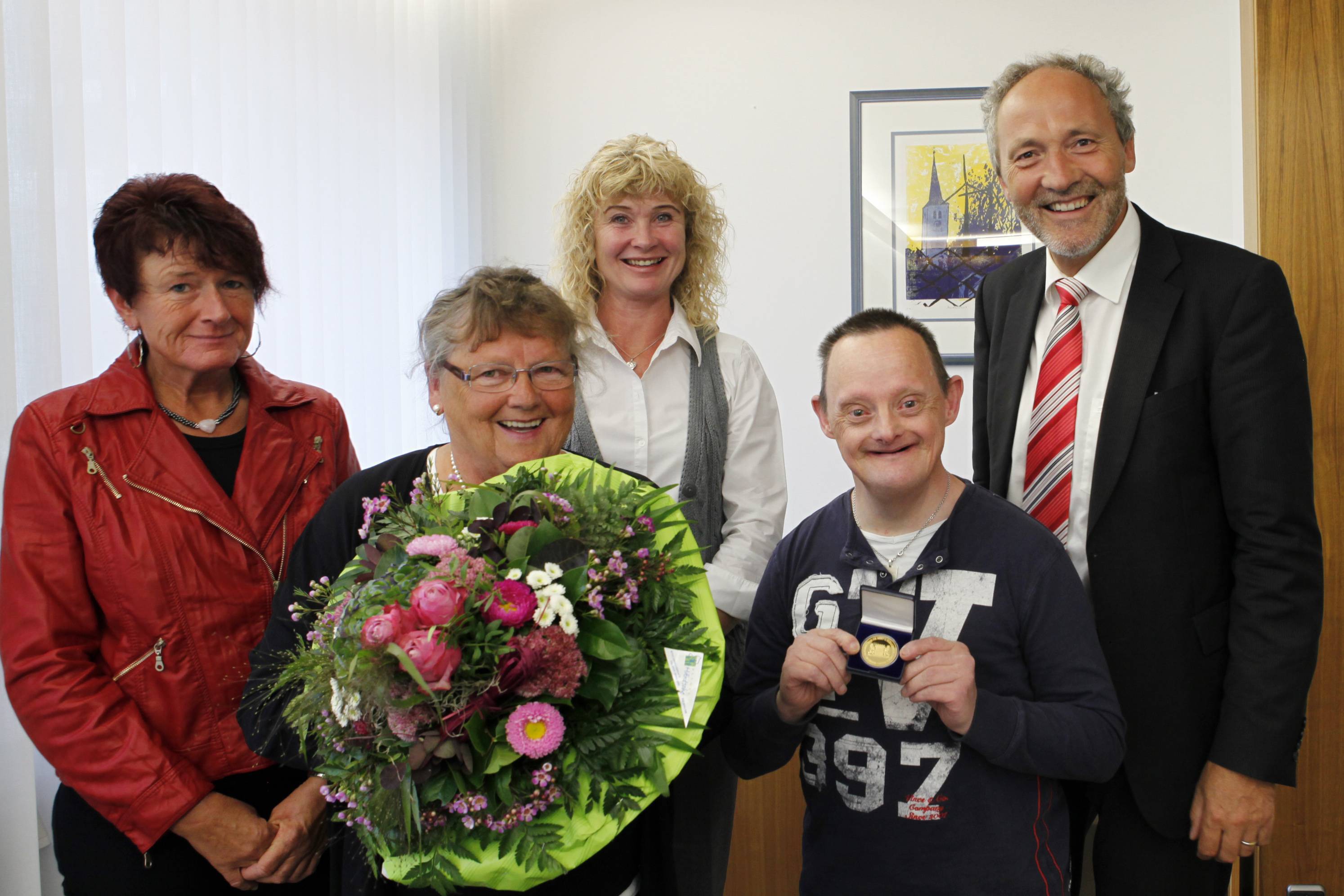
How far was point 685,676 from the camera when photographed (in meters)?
1.20

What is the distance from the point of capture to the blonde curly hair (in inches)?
79.8

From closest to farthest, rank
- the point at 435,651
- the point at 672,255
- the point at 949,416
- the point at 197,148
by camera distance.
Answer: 1. the point at 435,651
2. the point at 949,416
3. the point at 672,255
4. the point at 197,148

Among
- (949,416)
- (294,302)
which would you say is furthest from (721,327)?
(949,416)

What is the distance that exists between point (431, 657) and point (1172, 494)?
1.32 m

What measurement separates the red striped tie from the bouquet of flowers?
84cm

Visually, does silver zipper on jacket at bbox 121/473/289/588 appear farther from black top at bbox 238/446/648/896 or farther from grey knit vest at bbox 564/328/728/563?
grey knit vest at bbox 564/328/728/563

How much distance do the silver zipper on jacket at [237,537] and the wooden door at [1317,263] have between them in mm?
2669

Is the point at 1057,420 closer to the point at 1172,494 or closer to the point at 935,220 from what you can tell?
the point at 1172,494

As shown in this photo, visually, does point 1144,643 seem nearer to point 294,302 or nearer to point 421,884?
point 421,884

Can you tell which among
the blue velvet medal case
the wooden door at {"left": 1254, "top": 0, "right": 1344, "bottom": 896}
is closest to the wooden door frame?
the wooden door at {"left": 1254, "top": 0, "right": 1344, "bottom": 896}

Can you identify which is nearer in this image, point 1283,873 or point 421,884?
point 421,884

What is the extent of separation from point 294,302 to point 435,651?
2.00 m

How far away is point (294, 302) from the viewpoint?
9.03ft

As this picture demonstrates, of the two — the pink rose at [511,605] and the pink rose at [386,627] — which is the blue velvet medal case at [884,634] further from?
the pink rose at [386,627]
